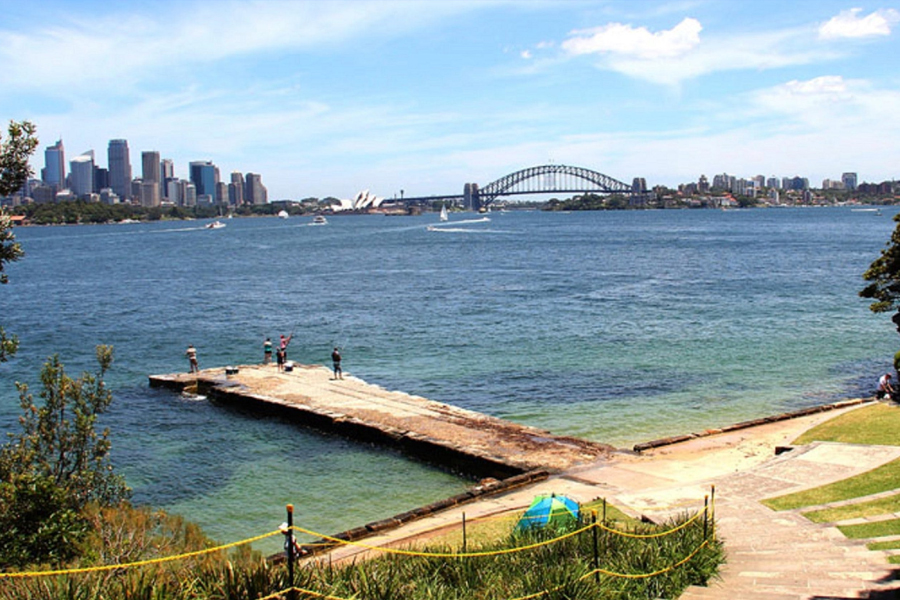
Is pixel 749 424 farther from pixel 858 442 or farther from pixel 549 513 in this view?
pixel 549 513

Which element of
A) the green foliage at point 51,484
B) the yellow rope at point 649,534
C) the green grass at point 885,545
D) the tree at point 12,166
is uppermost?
the tree at point 12,166

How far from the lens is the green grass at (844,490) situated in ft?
51.6

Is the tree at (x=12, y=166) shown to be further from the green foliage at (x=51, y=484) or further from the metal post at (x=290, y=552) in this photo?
the metal post at (x=290, y=552)

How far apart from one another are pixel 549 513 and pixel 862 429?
1152 centimetres

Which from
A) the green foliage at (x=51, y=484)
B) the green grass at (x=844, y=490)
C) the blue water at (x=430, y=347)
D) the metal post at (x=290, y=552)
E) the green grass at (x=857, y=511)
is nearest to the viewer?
the metal post at (x=290, y=552)

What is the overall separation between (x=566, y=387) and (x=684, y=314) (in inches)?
862

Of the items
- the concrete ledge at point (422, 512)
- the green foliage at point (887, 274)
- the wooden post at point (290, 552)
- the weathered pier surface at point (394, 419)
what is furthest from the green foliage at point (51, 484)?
the green foliage at point (887, 274)

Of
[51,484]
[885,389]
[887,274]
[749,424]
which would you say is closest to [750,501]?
[887,274]

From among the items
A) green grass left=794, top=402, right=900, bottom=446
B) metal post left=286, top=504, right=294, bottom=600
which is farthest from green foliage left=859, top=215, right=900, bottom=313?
metal post left=286, top=504, right=294, bottom=600

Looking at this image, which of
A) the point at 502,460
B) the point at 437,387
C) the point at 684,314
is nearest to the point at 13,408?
the point at 437,387

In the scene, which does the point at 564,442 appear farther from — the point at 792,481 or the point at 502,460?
the point at 792,481

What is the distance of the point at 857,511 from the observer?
1472 centimetres

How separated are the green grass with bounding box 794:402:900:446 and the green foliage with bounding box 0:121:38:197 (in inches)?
735

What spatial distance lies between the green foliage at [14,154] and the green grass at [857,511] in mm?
14602
